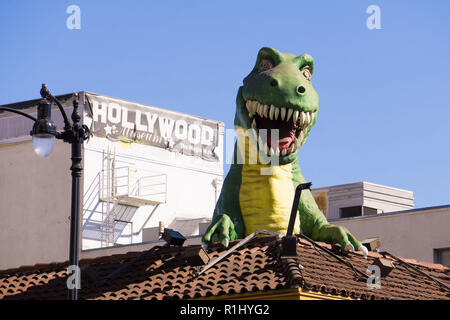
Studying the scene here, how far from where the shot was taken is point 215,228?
15391 mm

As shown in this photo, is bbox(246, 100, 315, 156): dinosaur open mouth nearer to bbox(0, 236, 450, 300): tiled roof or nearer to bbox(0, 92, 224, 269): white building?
bbox(0, 236, 450, 300): tiled roof

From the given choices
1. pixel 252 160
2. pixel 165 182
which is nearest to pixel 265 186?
pixel 252 160

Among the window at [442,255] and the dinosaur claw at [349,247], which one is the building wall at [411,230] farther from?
the dinosaur claw at [349,247]

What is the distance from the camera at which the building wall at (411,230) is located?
26.3 m

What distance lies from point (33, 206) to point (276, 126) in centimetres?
2193

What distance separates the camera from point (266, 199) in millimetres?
15586

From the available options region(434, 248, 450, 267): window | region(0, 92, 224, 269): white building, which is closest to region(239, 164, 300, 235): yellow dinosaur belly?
region(434, 248, 450, 267): window

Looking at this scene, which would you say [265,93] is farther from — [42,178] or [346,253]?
[42,178]

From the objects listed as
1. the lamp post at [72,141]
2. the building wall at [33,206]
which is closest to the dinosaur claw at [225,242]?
the lamp post at [72,141]

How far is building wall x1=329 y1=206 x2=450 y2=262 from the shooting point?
26312 mm

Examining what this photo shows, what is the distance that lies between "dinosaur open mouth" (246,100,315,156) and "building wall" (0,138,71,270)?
65.5 ft

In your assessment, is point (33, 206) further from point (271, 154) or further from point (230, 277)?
point (230, 277)

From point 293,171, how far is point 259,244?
63.4 inches

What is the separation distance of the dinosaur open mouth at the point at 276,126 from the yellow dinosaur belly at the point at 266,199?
1.26ft
